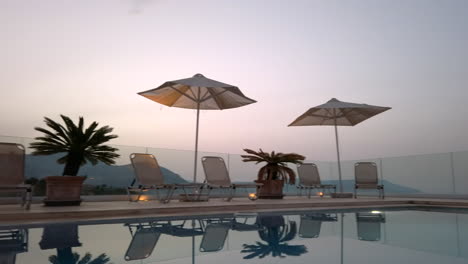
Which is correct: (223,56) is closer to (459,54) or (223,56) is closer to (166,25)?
(166,25)

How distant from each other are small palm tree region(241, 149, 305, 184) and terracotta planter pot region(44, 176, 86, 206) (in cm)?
474

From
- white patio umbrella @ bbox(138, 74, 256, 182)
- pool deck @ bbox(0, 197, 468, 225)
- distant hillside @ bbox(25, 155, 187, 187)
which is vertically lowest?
pool deck @ bbox(0, 197, 468, 225)

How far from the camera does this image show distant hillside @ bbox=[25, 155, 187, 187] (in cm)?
780

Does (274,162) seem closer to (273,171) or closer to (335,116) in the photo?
(273,171)

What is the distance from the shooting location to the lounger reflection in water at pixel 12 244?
112 inches

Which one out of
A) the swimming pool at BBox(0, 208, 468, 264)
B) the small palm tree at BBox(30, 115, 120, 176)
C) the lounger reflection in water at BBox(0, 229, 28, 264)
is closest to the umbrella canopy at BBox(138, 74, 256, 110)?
the small palm tree at BBox(30, 115, 120, 176)

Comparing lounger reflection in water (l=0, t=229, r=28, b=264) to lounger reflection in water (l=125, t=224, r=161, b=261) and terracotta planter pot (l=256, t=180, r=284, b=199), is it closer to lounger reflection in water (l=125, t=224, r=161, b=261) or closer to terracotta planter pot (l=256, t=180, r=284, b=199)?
lounger reflection in water (l=125, t=224, r=161, b=261)

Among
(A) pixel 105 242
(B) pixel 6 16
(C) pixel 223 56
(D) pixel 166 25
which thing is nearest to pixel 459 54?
(C) pixel 223 56

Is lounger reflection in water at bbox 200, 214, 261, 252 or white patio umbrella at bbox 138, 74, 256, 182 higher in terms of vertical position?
white patio umbrella at bbox 138, 74, 256, 182

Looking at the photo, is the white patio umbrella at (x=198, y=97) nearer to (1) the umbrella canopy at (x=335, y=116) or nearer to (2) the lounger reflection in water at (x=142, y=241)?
(1) the umbrella canopy at (x=335, y=116)

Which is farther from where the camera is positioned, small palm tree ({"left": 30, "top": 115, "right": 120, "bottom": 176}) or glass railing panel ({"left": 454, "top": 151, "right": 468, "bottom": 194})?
glass railing panel ({"left": 454, "top": 151, "right": 468, "bottom": 194})

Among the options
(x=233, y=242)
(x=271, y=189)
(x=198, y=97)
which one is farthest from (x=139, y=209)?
(x=271, y=189)

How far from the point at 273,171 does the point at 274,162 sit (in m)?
0.26

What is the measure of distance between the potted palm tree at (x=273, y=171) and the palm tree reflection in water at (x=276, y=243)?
4.39 m
